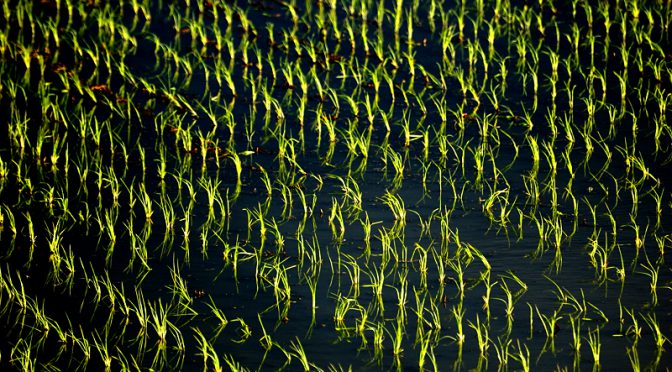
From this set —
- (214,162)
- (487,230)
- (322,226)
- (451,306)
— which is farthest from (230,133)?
(451,306)

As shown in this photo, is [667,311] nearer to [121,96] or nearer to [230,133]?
[230,133]

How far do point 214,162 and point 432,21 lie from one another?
3.24 m

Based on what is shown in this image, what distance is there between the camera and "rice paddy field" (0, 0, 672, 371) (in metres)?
4.75

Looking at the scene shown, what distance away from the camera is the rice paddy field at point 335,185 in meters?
4.75

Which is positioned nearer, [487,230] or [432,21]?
[487,230]

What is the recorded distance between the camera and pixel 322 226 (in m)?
5.99

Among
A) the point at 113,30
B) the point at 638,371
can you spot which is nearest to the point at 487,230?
the point at 638,371

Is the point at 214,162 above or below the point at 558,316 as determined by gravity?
below

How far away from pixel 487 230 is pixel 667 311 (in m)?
1.25

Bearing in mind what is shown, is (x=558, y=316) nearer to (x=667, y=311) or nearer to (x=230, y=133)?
(x=667, y=311)

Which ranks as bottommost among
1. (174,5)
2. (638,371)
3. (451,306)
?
(174,5)

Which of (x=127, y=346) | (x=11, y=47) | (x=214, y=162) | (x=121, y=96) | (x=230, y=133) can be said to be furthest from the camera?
(x=11, y=47)

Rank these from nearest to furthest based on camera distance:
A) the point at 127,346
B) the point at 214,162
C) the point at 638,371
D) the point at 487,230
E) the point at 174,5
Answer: the point at 638,371
the point at 127,346
the point at 487,230
the point at 214,162
the point at 174,5

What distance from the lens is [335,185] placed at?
6.59m
